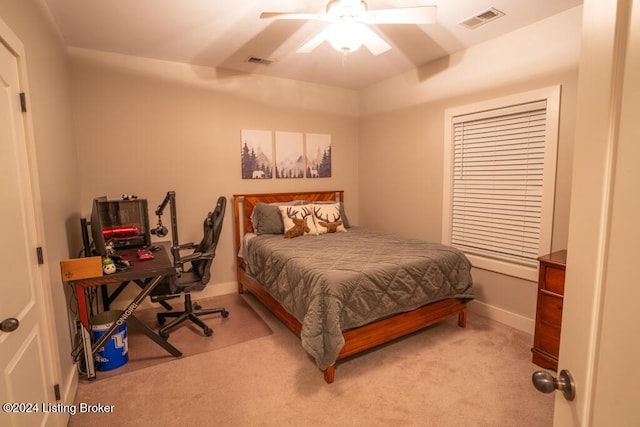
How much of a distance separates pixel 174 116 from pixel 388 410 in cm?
355

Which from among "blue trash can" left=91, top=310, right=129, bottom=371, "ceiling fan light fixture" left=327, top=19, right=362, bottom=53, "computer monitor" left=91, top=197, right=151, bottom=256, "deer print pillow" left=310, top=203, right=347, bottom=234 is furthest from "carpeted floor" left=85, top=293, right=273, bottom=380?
"ceiling fan light fixture" left=327, top=19, right=362, bottom=53

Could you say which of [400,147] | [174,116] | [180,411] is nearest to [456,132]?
[400,147]

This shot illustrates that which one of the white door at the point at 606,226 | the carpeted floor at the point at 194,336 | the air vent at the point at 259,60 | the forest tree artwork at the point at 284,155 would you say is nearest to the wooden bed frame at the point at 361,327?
the carpeted floor at the point at 194,336

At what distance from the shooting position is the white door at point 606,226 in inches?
20.9

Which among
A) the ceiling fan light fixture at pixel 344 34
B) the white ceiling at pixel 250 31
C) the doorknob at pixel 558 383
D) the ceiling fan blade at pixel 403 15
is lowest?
the doorknob at pixel 558 383

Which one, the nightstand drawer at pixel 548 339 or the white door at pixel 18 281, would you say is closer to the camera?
the white door at pixel 18 281

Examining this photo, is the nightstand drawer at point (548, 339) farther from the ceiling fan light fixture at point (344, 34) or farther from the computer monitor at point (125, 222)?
the computer monitor at point (125, 222)

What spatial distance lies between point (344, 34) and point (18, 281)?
2.25m

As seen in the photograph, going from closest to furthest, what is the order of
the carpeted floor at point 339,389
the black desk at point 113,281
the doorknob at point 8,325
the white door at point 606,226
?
1. the white door at point 606,226
2. the doorknob at point 8,325
3. the carpeted floor at point 339,389
4. the black desk at point 113,281

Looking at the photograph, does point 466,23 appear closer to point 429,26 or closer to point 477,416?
point 429,26

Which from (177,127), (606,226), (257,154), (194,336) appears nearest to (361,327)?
(194,336)

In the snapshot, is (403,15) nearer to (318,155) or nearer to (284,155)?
(284,155)

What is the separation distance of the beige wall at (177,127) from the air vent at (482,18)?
2.20 meters

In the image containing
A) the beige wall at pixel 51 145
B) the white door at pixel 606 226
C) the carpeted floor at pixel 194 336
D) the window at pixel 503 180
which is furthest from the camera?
the window at pixel 503 180
